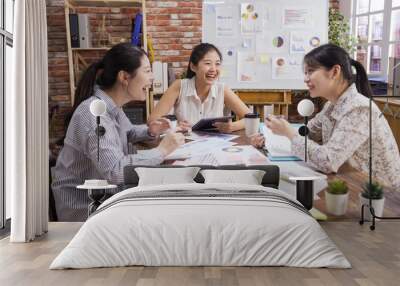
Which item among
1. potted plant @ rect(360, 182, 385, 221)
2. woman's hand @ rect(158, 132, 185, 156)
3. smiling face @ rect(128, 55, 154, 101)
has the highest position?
smiling face @ rect(128, 55, 154, 101)

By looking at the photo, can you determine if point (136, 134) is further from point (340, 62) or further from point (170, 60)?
point (340, 62)

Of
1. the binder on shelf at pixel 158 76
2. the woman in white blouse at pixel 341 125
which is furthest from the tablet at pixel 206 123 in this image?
the binder on shelf at pixel 158 76

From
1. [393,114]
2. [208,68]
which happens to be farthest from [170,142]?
[393,114]

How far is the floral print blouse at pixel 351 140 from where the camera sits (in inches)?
209

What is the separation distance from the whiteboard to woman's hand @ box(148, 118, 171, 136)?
2.23 ft

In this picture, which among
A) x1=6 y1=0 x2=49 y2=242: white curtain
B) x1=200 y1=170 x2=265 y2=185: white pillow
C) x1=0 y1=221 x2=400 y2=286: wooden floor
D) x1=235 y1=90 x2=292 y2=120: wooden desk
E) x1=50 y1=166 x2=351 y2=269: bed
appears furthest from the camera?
x1=235 y1=90 x2=292 y2=120: wooden desk

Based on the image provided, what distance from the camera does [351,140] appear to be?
532 cm

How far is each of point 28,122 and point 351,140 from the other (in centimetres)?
285

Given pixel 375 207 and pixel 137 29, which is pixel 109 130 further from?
pixel 375 207

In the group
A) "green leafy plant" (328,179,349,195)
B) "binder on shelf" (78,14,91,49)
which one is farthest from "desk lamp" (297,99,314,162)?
"binder on shelf" (78,14,91,49)

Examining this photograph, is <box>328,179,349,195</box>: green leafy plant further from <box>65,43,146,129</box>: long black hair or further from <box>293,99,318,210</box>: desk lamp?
<box>65,43,146,129</box>: long black hair

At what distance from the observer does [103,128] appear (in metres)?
5.32

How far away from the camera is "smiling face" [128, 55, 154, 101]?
542 cm

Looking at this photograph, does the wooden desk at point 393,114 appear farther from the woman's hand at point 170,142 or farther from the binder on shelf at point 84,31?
the binder on shelf at point 84,31
